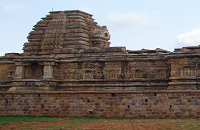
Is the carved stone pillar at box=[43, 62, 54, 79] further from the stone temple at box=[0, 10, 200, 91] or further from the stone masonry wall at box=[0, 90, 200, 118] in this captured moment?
the stone masonry wall at box=[0, 90, 200, 118]

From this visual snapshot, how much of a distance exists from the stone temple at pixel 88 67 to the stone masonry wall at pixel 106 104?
11.0 ft

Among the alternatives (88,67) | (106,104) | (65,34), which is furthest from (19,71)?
(106,104)

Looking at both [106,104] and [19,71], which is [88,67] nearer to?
[19,71]

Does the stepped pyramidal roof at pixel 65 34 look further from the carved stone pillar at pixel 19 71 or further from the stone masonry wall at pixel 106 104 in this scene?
the stone masonry wall at pixel 106 104

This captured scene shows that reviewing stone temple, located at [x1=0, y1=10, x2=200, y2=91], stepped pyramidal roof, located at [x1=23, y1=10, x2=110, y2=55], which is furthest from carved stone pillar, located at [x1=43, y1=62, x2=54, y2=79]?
stepped pyramidal roof, located at [x1=23, y1=10, x2=110, y2=55]

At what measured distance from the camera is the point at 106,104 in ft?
60.5

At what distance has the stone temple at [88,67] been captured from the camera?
21667 mm

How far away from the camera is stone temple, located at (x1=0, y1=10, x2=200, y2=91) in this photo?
71.1 feet

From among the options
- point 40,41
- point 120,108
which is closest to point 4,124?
point 120,108

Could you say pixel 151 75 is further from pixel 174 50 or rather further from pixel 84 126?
pixel 84 126

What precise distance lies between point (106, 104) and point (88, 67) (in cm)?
608

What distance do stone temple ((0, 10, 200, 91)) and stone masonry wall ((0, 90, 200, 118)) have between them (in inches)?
132

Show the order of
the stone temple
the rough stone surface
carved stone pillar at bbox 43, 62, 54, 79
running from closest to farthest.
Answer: the rough stone surface < the stone temple < carved stone pillar at bbox 43, 62, 54, 79

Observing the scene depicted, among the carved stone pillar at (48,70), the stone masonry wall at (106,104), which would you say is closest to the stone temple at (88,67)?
the carved stone pillar at (48,70)
